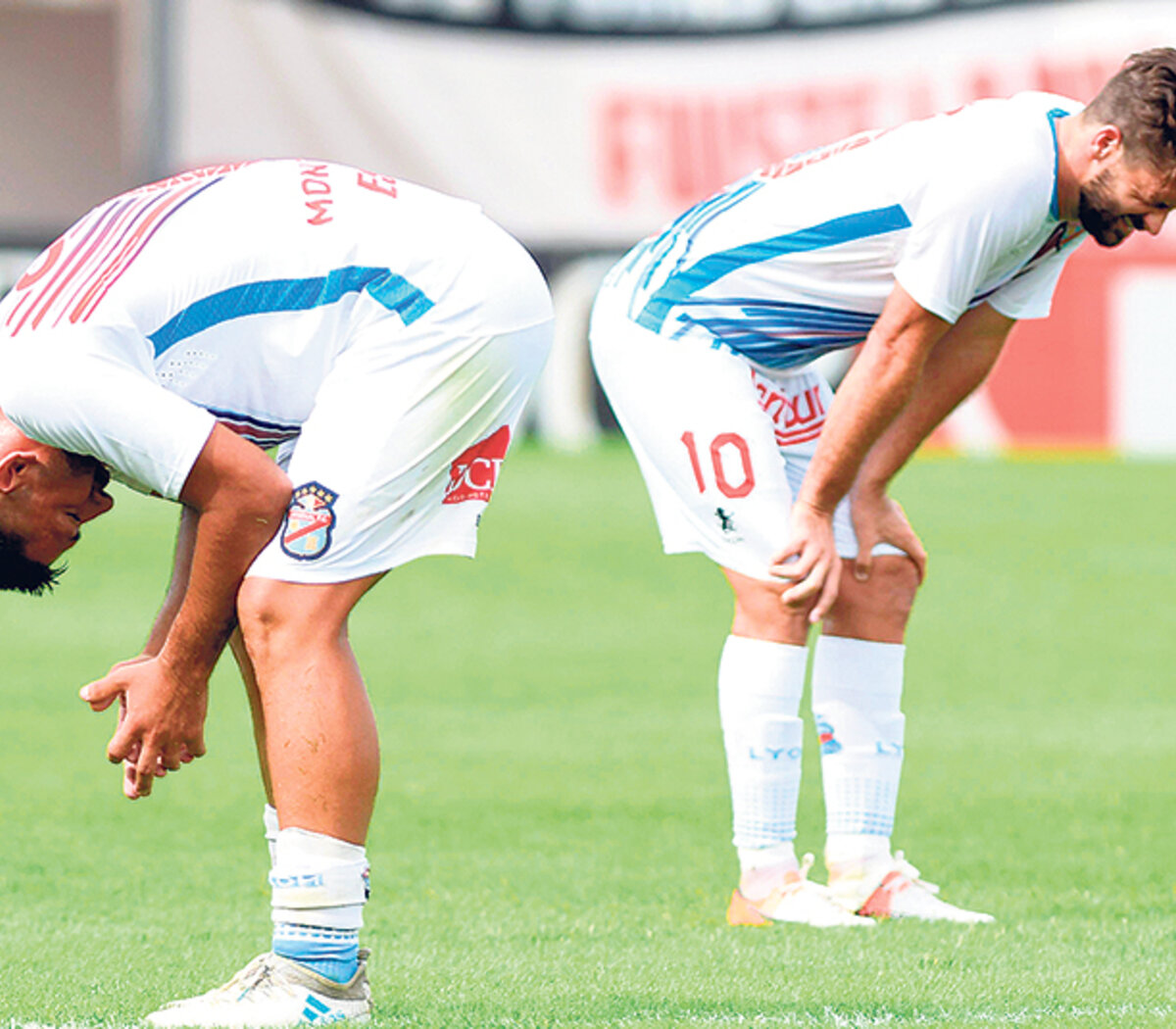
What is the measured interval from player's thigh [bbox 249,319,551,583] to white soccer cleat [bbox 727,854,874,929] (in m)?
1.25

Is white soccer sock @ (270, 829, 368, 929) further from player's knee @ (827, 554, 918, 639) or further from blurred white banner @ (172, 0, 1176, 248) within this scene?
blurred white banner @ (172, 0, 1176, 248)

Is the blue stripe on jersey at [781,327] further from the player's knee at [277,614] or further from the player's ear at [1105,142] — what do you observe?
the player's knee at [277,614]

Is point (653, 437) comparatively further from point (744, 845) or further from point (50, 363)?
point (50, 363)

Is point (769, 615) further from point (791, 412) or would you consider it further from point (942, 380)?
point (942, 380)

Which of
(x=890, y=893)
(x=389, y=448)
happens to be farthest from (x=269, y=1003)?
(x=890, y=893)

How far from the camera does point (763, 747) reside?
15.5ft

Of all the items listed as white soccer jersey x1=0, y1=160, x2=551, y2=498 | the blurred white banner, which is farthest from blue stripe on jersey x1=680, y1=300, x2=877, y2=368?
the blurred white banner

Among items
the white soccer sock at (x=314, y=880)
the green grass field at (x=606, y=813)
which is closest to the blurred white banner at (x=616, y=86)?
the green grass field at (x=606, y=813)

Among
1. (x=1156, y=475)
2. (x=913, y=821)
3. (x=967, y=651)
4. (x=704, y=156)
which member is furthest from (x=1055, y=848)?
(x=704, y=156)

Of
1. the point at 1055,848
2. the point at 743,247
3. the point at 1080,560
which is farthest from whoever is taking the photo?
the point at 1080,560

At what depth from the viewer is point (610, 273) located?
16.8 feet

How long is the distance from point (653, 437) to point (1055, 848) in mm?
1621

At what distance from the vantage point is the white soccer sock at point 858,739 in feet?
15.8

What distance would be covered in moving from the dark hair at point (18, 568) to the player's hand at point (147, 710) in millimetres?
204
